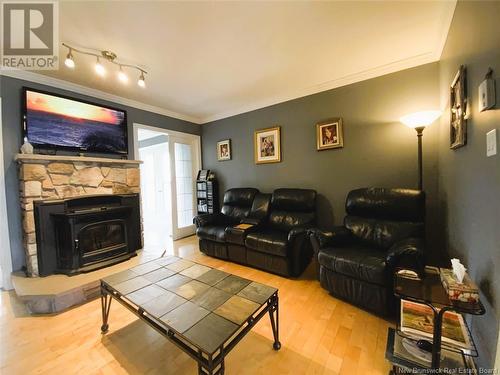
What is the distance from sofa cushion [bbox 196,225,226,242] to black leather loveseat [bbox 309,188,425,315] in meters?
1.33

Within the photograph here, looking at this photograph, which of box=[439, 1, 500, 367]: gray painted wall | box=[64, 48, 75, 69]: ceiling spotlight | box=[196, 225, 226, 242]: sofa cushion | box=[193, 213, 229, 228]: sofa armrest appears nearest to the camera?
box=[439, 1, 500, 367]: gray painted wall

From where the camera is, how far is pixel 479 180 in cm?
121

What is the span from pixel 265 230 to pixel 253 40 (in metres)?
2.22

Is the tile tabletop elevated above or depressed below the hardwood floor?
above

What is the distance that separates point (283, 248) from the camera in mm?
2420

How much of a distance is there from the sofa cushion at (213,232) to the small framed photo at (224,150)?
1.52 metres

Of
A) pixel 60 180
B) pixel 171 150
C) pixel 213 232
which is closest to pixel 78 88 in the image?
pixel 60 180

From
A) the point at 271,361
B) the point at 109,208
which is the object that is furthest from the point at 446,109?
the point at 109,208

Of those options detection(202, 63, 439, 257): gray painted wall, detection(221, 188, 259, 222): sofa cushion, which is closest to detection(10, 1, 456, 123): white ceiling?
detection(202, 63, 439, 257): gray painted wall

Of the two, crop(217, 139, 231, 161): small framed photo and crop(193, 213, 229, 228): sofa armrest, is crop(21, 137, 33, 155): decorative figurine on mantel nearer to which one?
crop(193, 213, 229, 228): sofa armrest

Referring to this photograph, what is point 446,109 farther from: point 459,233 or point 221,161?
point 221,161

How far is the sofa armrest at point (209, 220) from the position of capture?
327 centimetres

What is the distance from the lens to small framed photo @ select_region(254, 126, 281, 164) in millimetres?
3429

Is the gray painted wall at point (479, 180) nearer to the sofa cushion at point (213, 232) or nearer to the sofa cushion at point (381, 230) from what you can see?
the sofa cushion at point (381, 230)
